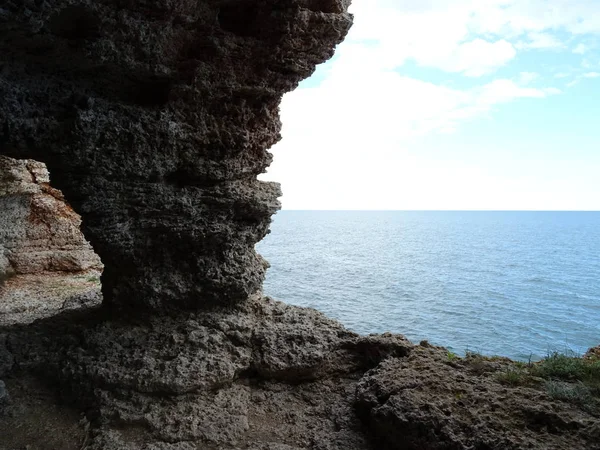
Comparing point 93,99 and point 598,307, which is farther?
point 598,307

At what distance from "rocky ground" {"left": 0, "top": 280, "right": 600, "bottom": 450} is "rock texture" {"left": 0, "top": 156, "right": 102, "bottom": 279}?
5409 millimetres

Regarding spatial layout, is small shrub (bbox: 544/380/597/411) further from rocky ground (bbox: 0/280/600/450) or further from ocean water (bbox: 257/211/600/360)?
ocean water (bbox: 257/211/600/360)

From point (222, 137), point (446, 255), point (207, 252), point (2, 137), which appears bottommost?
point (446, 255)

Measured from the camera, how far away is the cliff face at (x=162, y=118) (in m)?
5.95

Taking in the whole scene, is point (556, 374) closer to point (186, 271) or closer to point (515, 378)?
point (515, 378)

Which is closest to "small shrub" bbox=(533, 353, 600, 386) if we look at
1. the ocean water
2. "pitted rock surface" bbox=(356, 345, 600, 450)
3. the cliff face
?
A: "pitted rock surface" bbox=(356, 345, 600, 450)

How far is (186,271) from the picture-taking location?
285 inches

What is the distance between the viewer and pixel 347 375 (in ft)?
24.2

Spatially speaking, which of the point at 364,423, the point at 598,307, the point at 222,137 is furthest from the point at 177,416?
the point at 598,307

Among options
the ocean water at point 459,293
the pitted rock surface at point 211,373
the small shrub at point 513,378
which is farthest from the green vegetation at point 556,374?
the ocean water at point 459,293

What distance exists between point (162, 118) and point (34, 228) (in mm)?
8285

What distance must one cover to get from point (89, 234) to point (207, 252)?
175 centimetres

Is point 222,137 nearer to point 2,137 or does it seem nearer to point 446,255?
point 2,137

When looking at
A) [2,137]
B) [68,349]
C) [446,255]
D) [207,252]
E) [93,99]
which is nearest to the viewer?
[2,137]
